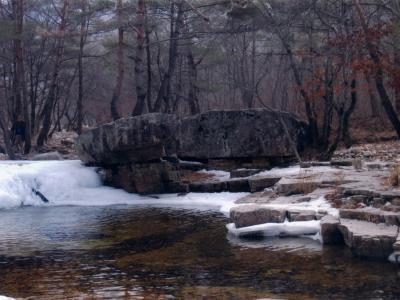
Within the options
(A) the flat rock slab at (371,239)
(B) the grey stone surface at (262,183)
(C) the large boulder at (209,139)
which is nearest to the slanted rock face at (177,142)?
(C) the large boulder at (209,139)

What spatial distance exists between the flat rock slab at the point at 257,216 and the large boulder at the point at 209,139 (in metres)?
5.85

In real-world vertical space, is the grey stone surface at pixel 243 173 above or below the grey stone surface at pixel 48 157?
below

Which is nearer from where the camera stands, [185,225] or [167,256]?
[167,256]

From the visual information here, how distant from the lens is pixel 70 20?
23.3 metres

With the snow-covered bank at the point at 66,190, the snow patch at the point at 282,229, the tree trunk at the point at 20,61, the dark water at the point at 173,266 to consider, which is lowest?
the dark water at the point at 173,266

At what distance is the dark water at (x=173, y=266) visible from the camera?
22.8ft

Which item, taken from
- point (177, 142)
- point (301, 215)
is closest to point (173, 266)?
point (301, 215)

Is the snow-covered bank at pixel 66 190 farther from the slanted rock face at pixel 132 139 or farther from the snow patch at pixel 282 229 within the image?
the snow patch at pixel 282 229

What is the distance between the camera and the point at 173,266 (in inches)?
324

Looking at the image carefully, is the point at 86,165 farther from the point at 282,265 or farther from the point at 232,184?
the point at 282,265

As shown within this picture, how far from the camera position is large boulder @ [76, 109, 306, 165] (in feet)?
52.2

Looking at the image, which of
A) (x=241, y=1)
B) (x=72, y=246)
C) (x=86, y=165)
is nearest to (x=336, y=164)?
(x=241, y=1)

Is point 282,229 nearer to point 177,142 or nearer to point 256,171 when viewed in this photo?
point 256,171

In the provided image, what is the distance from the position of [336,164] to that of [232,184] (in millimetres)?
2562
